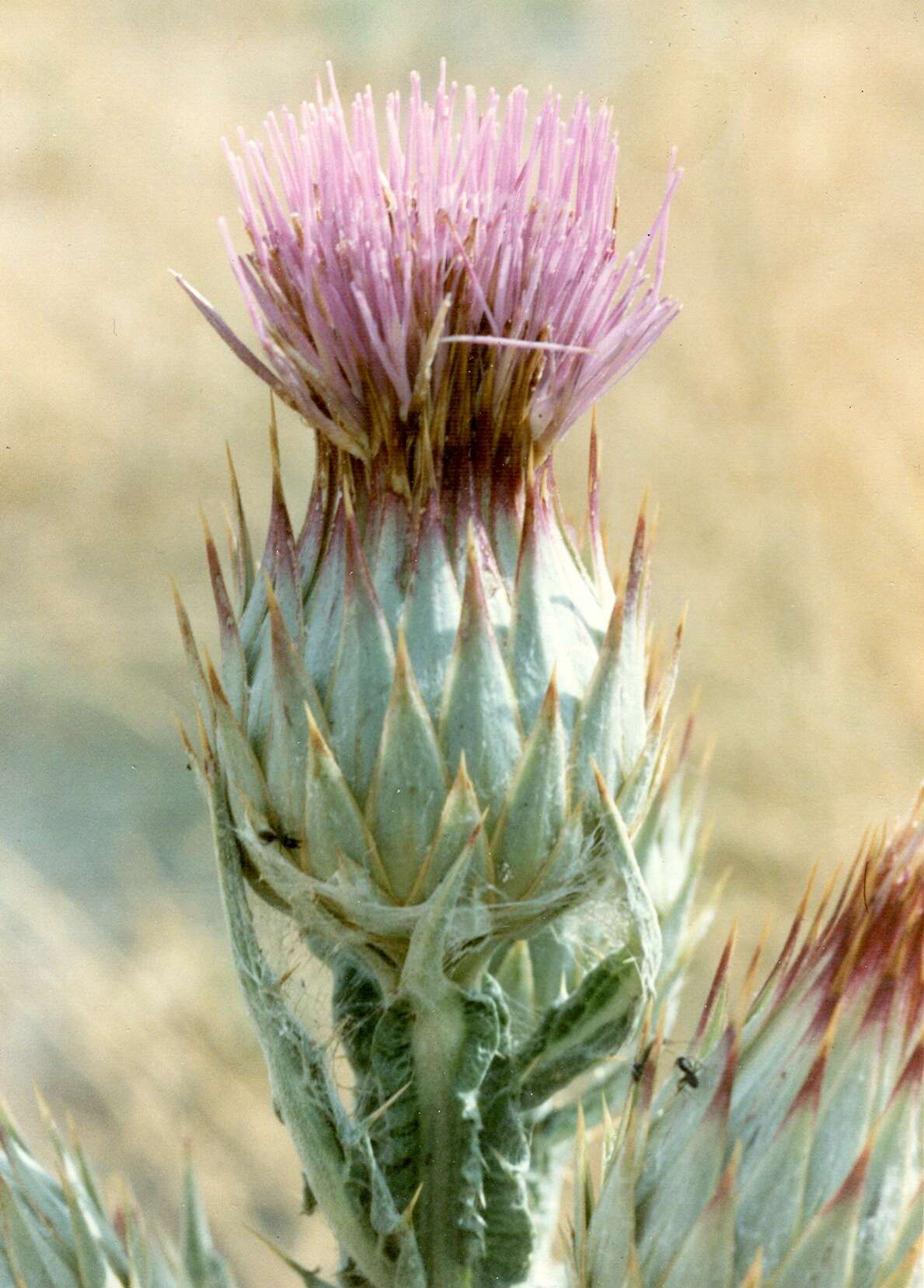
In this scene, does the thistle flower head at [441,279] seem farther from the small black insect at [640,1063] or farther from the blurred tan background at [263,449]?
the blurred tan background at [263,449]

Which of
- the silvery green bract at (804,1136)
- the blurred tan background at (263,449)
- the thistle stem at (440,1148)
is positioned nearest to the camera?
the silvery green bract at (804,1136)

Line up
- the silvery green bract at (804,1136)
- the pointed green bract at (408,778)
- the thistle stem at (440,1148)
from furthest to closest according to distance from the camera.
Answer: the thistle stem at (440,1148)
the pointed green bract at (408,778)
the silvery green bract at (804,1136)

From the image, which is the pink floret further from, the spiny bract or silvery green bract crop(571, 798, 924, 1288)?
silvery green bract crop(571, 798, 924, 1288)

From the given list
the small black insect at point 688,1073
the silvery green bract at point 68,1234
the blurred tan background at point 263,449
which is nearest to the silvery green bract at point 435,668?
the small black insect at point 688,1073

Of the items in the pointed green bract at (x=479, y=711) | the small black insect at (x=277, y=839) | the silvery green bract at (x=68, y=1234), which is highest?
the pointed green bract at (x=479, y=711)

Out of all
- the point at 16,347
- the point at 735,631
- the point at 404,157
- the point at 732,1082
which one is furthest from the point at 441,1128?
the point at 16,347

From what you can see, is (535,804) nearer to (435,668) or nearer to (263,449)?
(435,668)

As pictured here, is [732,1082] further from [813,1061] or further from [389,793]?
[389,793]

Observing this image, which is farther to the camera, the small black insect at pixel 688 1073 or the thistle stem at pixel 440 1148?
the thistle stem at pixel 440 1148
